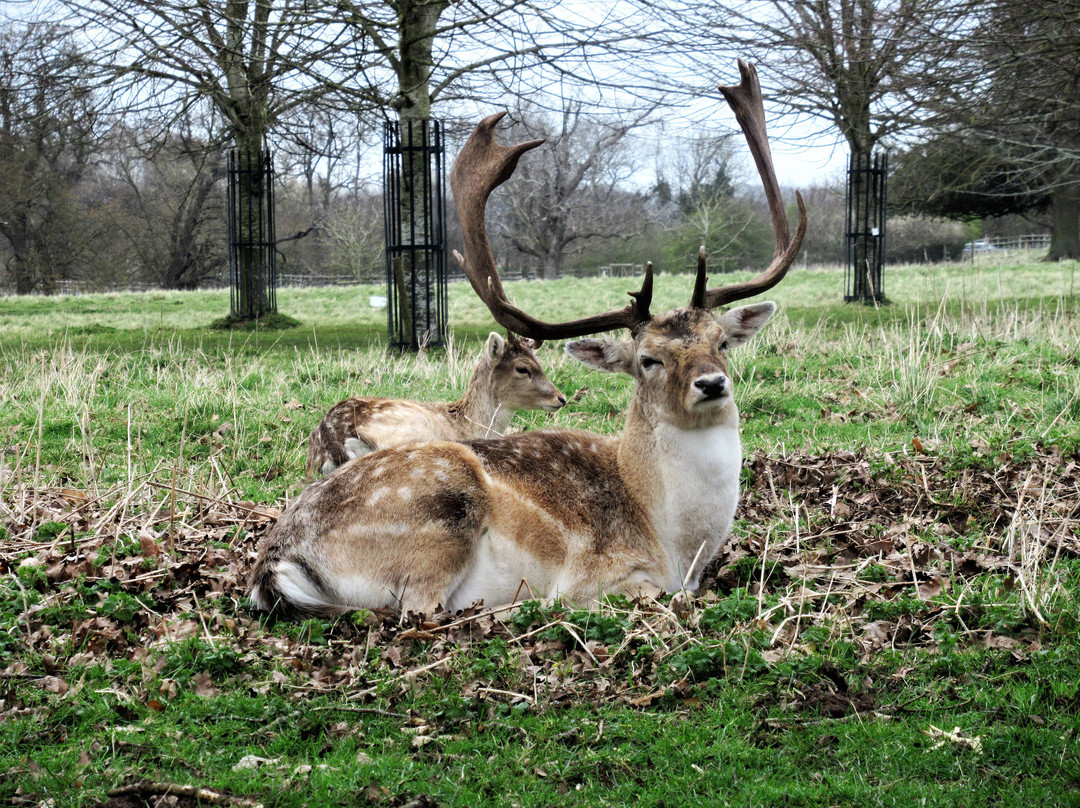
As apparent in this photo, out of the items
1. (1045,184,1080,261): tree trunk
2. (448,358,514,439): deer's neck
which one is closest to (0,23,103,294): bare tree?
(448,358,514,439): deer's neck

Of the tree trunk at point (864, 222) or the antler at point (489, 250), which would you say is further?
the tree trunk at point (864, 222)

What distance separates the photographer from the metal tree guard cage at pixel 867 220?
19781 mm

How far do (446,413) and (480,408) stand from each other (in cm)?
40

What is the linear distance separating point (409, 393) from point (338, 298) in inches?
751

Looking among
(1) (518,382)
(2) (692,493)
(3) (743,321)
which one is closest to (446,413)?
(1) (518,382)

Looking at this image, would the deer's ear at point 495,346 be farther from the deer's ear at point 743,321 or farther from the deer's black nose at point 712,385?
the deer's black nose at point 712,385

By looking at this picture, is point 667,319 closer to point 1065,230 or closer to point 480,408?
point 480,408

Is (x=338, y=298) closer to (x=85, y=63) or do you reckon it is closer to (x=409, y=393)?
(x=85, y=63)

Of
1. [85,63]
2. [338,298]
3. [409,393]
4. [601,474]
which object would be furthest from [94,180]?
[601,474]

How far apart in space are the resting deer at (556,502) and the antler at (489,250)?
0.07 ft

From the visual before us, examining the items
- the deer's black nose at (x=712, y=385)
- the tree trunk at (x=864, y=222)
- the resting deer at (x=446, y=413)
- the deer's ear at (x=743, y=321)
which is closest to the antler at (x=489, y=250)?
the deer's ear at (x=743, y=321)

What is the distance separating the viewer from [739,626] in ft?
13.5

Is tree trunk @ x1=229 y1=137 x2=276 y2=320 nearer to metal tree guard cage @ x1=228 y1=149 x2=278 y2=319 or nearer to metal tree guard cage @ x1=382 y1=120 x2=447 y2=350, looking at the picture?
metal tree guard cage @ x1=228 y1=149 x2=278 y2=319

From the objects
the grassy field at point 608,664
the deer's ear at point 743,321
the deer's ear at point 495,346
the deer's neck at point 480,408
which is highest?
the deer's ear at point 743,321
